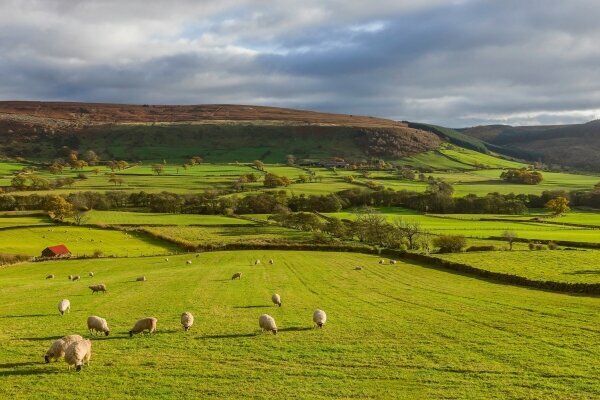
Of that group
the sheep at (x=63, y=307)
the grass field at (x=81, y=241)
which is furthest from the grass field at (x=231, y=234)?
the sheep at (x=63, y=307)

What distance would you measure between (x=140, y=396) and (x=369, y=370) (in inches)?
317

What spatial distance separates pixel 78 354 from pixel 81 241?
68.5 meters

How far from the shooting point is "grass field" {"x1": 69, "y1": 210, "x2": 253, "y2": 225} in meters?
97.9

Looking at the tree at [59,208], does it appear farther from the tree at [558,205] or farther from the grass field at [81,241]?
the tree at [558,205]

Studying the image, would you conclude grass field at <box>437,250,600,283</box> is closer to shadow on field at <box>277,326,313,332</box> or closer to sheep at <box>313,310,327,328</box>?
sheep at <box>313,310,327,328</box>

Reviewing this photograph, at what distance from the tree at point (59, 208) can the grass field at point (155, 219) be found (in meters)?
3.98

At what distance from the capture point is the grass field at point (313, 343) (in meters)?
16.9

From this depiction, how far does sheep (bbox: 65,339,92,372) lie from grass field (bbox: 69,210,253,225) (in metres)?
79.3

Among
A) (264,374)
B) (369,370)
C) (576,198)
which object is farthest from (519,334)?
(576,198)

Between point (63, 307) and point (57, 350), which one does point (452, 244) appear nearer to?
point (63, 307)

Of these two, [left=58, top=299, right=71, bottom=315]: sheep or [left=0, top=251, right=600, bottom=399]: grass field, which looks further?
[left=58, top=299, right=71, bottom=315]: sheep

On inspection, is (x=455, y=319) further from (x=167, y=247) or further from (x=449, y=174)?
(x=449, y=174)

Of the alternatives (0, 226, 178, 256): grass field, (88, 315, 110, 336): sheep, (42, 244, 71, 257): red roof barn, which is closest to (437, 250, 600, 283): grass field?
(88, 315, 110, 336): sheep

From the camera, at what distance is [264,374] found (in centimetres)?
Result: 1805
